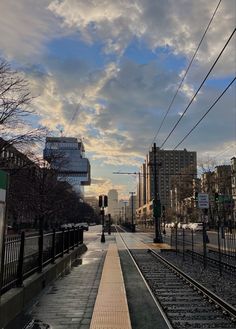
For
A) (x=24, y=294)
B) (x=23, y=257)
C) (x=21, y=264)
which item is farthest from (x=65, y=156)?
(x=24, y=294)

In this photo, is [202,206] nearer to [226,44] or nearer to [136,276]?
[136,276]

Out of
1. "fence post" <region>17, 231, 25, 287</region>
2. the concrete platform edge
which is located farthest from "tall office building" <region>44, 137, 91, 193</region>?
"fence post" <region>17, 231, 25, 287</region>

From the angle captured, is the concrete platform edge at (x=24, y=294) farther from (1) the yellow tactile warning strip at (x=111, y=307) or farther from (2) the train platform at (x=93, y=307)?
(1) the yellow tactile warning strip at (x=111, y=307)

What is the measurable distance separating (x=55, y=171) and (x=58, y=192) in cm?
448

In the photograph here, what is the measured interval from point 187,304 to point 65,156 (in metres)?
40.5

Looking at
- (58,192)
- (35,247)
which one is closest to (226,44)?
(35,247)

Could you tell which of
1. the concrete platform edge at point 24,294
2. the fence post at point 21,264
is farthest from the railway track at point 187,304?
the fence post at point 21,264

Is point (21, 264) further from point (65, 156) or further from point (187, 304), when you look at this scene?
point (65, 156)

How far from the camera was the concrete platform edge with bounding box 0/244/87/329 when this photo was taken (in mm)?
7849

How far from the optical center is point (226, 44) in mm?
12750

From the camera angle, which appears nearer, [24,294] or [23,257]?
[24,294]

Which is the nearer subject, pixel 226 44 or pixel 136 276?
pixel 226 44

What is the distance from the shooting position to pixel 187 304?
35.0ft

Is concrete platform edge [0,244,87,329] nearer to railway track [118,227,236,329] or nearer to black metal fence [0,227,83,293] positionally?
black metal fence [0,227,83,293]
